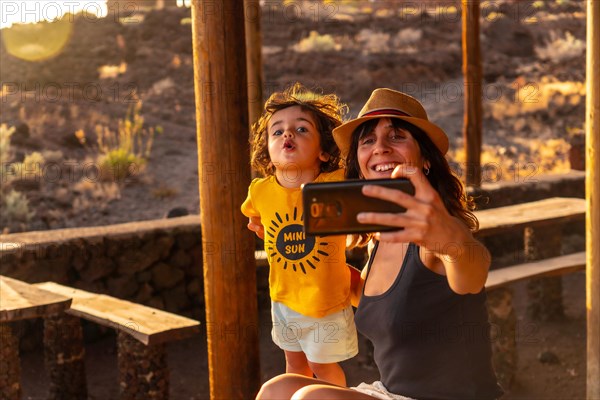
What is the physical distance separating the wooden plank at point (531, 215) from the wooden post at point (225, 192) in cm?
254

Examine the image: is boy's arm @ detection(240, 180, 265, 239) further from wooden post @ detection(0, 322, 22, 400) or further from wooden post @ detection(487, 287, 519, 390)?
wooden post @ detection(487, 287, 519, 390)

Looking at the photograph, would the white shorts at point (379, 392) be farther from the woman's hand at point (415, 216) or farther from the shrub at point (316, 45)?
the shrub at point (316, 45)

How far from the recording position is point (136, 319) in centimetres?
448

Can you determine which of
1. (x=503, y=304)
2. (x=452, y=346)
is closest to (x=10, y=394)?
(x=452, y=346)

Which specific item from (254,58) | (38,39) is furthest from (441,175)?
(38,39)

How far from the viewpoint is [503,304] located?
5.89 metres

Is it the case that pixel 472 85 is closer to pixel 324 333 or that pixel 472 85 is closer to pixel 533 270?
pixel 533 270

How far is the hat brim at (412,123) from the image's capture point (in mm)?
2387

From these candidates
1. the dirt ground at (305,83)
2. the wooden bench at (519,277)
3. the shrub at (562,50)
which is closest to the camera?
the wooden bench at (519,277)

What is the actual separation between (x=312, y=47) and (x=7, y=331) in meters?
18.2

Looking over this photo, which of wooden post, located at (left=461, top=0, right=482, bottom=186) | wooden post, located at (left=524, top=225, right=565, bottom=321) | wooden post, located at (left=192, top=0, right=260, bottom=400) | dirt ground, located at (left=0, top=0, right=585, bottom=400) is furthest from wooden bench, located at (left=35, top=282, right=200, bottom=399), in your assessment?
wooden post, located at (left=461, top=0, right=482, bottom=186)

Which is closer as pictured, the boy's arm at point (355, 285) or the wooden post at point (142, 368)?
the boy's arm at point (355, 285)

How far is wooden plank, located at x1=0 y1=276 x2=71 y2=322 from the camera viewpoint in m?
3.84

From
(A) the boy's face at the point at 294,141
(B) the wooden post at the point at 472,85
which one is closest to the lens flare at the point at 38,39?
(B) the wooden post at the point at 472,85
